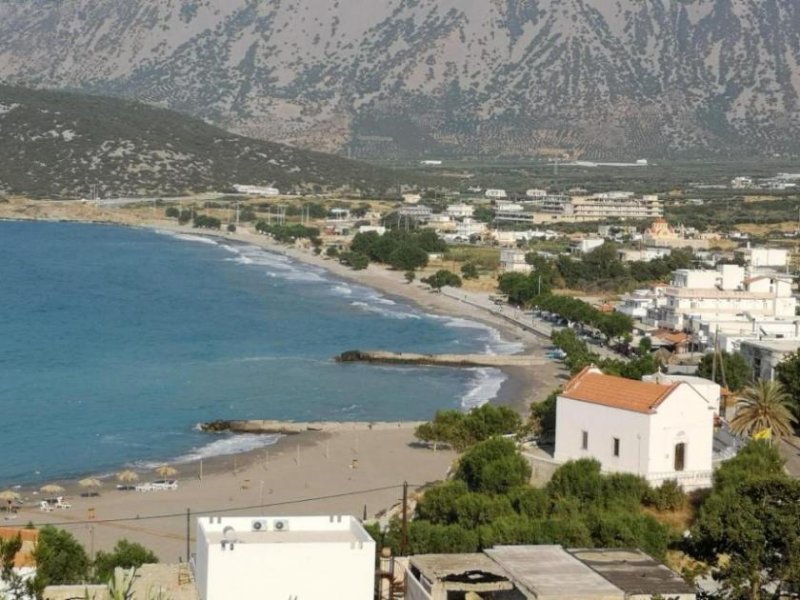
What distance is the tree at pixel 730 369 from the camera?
36.2 meters

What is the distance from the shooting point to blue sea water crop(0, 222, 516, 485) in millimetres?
35594

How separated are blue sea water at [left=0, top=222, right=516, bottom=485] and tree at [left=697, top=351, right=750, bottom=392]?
5.73 meters

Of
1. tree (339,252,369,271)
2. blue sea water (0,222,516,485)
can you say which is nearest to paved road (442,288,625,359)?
blue sea water (0,222,516,485)

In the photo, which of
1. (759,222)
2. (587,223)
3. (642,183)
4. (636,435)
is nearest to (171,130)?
(642,183)

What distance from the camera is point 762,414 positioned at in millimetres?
28500

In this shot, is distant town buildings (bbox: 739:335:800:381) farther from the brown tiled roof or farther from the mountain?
the mountain

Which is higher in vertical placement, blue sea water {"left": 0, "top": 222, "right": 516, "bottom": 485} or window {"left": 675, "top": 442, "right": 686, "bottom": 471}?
window {"left": 675, "top": 442, "right": 686, "bottom": 471}

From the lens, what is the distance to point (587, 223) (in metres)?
111

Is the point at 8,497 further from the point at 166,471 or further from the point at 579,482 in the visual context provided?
the point at 579,482

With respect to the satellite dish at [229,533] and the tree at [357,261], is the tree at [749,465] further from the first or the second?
the tree at [357,261]

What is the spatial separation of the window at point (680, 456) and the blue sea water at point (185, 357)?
12.7 m

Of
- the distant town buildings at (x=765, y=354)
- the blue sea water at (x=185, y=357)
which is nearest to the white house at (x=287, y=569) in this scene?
the blue sea water at (x=185, y=357)

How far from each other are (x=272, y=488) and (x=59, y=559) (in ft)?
34.6

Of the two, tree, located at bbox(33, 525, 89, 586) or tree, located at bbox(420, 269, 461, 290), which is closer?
tree, located at bbox(33, 525, 89, 586)
